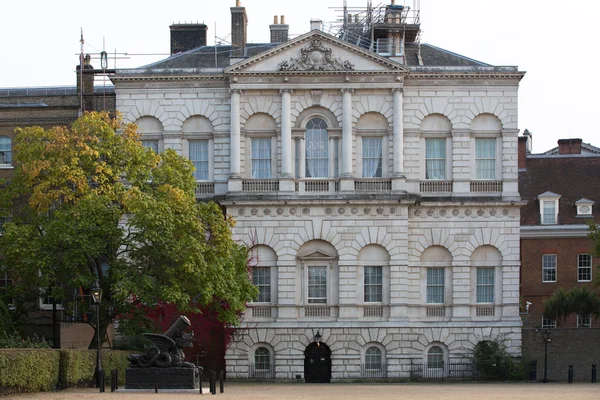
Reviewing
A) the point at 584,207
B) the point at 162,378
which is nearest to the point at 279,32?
the point at 584,207

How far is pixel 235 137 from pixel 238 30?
6.42 meters

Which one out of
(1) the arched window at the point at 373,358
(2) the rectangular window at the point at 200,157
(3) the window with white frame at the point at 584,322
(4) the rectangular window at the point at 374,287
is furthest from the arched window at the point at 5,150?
(3) the window with white frame at the point at 584,322

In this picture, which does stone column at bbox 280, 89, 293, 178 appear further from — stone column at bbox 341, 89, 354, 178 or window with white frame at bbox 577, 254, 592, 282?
window with white frame at bbox 577, 254, 592, 282

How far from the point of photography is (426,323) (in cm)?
6588

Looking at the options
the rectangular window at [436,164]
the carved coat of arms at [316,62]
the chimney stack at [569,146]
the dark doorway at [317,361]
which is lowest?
the dark doorway at [317,361]

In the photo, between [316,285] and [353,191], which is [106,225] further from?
[353,191]

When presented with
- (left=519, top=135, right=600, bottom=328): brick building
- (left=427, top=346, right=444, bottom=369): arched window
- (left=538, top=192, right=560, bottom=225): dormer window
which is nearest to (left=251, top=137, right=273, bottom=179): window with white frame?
(left=427, top=346, right=444, bottom=369): arched window

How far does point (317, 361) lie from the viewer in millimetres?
65750

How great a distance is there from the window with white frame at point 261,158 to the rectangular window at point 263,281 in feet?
15.0

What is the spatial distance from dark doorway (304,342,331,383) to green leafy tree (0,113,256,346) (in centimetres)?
967

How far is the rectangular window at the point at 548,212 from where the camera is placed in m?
78.6

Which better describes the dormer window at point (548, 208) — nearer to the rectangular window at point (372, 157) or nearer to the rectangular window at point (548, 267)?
the rectangular window at point (548, 267)

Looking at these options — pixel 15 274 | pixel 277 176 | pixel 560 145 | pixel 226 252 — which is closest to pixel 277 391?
pixel 226 252

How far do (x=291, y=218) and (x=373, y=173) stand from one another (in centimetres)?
466
